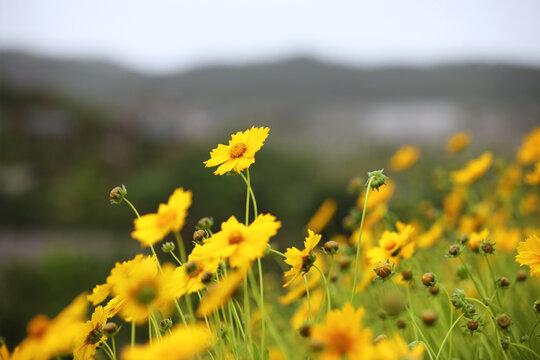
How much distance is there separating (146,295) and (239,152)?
0.31 m

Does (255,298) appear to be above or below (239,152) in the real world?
below

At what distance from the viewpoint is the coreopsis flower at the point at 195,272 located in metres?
0.50

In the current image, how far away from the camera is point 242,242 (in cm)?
51

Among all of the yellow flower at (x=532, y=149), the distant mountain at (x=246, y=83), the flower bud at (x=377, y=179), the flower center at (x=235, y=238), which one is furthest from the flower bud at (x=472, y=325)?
the distant mountain at (x=246, y=83)

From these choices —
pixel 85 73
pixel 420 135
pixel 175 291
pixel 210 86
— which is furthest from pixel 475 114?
pixel 85 73

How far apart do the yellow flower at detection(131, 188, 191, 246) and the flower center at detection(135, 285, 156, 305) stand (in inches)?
6.2

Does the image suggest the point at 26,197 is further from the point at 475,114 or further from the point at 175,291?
the point at 475,114

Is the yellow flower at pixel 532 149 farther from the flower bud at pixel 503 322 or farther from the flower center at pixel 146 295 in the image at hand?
the flower center at pixel 146 295

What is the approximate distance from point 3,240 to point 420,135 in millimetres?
5288

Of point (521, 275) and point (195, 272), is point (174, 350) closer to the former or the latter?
point (195, 272)

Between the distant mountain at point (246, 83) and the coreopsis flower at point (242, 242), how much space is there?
17.9 ft

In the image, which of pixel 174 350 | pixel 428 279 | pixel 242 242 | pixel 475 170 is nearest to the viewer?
pixel 174 350

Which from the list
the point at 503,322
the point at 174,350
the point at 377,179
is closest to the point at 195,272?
the point at 174,350

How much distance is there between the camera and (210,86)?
7.36 meters
